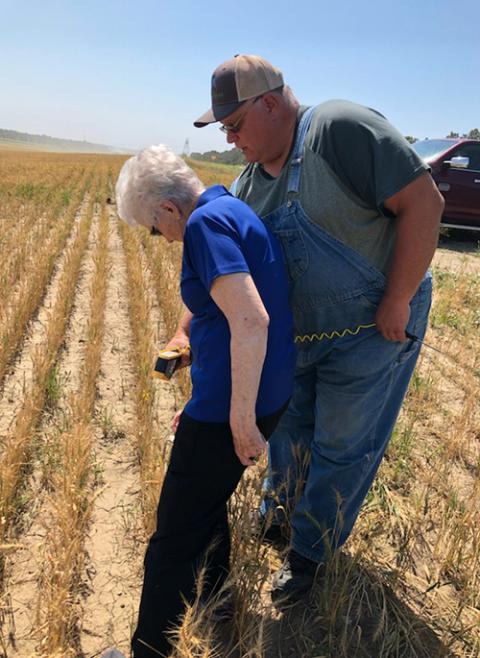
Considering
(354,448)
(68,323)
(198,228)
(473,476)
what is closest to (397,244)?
(198,228)

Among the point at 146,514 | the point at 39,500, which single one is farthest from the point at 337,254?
the point at 39,500

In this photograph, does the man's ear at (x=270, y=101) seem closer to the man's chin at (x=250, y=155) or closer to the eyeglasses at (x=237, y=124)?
the eyeglasses at (x=237, y=124)

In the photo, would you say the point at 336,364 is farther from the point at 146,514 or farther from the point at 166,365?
the point at 146,514

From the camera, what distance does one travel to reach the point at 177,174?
1658mm

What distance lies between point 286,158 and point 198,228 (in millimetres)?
540

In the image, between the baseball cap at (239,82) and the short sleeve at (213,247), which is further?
the baseball cap at (239,82)

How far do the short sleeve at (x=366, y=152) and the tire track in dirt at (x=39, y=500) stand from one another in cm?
181

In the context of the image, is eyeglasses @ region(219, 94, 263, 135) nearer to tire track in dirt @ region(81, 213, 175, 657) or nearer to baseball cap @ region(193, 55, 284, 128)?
baseball cap @ region(193, 55, 284, 128)

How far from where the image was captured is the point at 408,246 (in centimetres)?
172

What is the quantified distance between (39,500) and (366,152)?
2234mm

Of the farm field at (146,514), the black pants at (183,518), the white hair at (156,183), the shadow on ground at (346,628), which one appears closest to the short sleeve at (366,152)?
the white hair at (156,183)

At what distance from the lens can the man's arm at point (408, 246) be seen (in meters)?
1.65

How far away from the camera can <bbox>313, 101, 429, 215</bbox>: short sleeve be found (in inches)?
63.2

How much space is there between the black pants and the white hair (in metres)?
0.69
